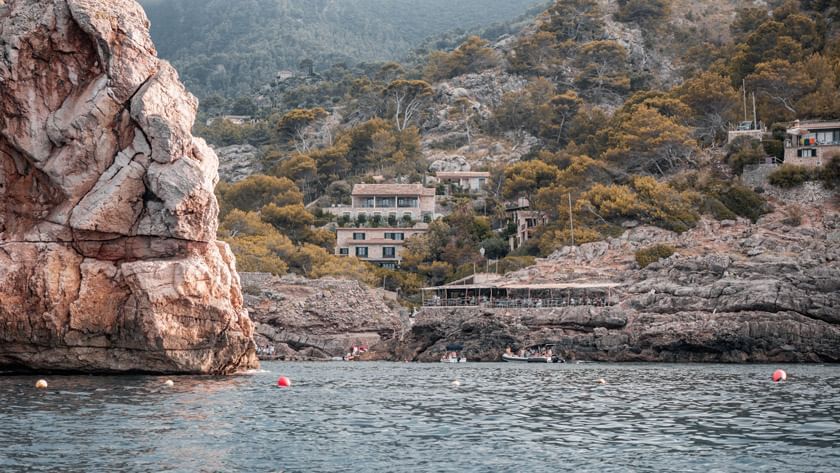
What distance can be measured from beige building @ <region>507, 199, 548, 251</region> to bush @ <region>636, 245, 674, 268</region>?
17250 millimetres

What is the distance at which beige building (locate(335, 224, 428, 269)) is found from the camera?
88438 millimetres

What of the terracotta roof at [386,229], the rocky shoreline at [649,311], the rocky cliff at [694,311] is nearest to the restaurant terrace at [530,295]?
the rocky cliff at [694,311]

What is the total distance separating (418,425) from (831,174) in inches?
2068

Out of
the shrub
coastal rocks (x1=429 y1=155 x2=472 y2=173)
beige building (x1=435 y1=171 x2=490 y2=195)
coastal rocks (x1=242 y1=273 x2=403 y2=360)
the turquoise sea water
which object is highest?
coastal rocks (x1=429 y1=155 x2=472 y2=173)

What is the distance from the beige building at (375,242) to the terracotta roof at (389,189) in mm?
6441

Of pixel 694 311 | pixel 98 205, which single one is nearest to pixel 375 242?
pixel 694 311

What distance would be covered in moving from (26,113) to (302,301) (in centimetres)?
3230

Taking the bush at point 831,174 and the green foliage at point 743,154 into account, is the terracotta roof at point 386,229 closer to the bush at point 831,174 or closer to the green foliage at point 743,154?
the green foliage at point 743,154

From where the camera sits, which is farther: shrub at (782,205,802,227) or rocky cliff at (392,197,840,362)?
shrub at (782,205,802,227)

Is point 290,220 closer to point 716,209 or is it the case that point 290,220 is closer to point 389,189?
point 389,189

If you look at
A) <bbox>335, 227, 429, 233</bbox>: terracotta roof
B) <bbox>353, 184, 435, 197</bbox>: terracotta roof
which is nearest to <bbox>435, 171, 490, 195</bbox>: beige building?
<bbox>353, 184, 435, 197</bbox>: terracotta roof

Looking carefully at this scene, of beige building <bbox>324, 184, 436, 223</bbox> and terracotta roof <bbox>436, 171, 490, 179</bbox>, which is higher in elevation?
terracotta roof <bbox>436, 171, 490, 179</bbox>

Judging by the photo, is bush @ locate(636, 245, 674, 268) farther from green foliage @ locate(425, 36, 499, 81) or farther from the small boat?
green foliage @ locate(425, 36, 499, 81)

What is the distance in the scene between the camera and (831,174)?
67375mm
